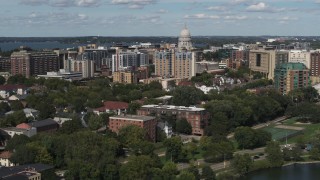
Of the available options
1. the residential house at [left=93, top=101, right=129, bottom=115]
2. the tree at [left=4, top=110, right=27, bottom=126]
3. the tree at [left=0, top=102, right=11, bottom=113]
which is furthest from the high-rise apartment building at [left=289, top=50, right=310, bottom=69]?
the tree at [left=4, top=110, right=27, bottom=126]

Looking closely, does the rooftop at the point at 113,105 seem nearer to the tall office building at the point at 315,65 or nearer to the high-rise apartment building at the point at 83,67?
the high-rise apartment building at the point at 83,67

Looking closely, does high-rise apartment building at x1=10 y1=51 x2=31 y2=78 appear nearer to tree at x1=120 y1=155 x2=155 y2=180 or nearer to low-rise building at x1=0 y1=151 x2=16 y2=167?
low-rise building at x1=0 y1=151 x2=16 y2=167

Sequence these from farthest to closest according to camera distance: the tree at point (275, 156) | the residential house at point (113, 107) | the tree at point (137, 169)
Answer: the residential house at point (113, 107) < the tree at point (275, 156) < the tree at point (137, 169)

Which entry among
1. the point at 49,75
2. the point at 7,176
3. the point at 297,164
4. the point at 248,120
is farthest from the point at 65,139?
the point at 49,75

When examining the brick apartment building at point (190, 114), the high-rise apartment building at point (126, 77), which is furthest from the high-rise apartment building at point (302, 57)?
the brick apartment building at point (190, 114)

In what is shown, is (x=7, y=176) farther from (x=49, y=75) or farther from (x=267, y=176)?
(x=49, y=75)
